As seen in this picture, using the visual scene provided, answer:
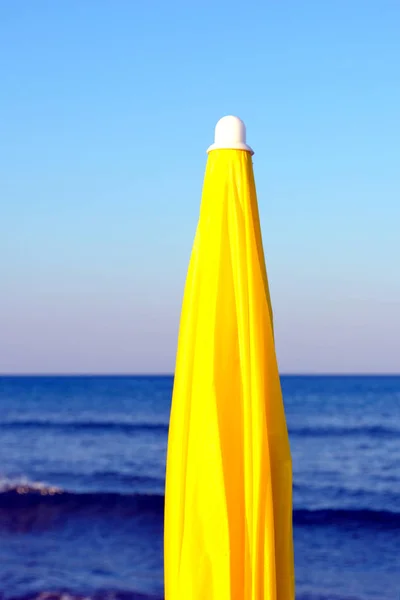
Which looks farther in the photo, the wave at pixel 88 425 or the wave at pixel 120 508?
the wave at pixel 88 425

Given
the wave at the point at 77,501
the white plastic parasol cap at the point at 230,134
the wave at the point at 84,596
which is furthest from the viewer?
the wave at the point at 77,501

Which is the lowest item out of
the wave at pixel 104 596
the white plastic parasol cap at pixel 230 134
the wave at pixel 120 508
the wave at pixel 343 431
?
the wave at pixel 104 596

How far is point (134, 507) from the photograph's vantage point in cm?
1464

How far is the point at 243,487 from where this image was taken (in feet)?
10.7

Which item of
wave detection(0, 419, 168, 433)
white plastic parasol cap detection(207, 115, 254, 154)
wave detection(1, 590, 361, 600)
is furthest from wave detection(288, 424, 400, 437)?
white plastic parasol cap detection(207, 115, 254, 154)

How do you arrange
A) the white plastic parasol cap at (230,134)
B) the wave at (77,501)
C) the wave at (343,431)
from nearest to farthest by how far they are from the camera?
1. the white plastic parasol cap at (230,134)
2. the wave at (77,501)
3. the wave at (343,431)

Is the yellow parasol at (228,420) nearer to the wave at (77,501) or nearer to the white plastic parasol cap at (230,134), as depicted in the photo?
the white plastic parasol cap at (230,134)

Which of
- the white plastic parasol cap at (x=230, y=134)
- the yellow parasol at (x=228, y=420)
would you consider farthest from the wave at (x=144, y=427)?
the white plastic parasol cap at (x=230, y=134)

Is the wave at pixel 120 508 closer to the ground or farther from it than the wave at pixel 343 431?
closer to the ground

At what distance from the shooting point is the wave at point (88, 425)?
2868 centimetres

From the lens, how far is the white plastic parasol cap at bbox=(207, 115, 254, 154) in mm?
3331

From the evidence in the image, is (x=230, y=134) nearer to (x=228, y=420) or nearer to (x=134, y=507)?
(x=228, y=420)

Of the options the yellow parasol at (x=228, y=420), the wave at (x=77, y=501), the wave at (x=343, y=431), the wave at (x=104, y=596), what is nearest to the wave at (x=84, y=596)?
the wave at (x=104, y=596)

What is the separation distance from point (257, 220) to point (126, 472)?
1620cm
